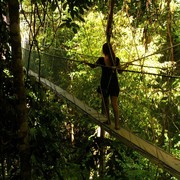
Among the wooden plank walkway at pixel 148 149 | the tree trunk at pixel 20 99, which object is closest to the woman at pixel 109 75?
the wooden plank walkway at pixel 148 149

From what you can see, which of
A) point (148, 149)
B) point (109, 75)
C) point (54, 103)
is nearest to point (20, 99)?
point (148, 149)

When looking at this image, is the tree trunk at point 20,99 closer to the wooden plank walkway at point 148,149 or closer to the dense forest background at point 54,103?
the dense forest background at point 54,103

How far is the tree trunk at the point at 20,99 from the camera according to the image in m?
1.50

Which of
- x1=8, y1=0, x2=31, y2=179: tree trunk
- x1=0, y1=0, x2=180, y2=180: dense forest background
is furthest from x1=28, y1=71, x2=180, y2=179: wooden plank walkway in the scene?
x1=8, y1=0, x2=31, y2=179: tree trunk

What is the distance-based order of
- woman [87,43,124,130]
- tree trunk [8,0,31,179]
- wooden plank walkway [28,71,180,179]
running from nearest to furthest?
tree trunk [8,0,31,179]
wooden plank walkway [28,71,180,179]
woman [87,43,124,130]

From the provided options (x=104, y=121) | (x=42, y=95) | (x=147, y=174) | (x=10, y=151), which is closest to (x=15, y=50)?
(x=42, y=95)

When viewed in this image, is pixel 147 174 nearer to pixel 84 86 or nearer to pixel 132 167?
pixel 132 167

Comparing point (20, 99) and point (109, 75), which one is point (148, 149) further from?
point (20, 99)

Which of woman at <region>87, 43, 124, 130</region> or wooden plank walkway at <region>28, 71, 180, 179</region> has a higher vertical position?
woman at <region>87, 43, 124, 130</region>

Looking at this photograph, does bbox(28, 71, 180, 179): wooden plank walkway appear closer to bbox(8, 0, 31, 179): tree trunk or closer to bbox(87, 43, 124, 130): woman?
bbox(87, 43, 124, 130): woman

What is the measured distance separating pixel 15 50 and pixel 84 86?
305cm

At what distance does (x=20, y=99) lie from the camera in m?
1.54

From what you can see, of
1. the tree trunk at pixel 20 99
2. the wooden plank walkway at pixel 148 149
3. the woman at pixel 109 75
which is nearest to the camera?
the tree trunk at pixel 20 99

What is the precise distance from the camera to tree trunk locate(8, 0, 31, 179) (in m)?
1.50
